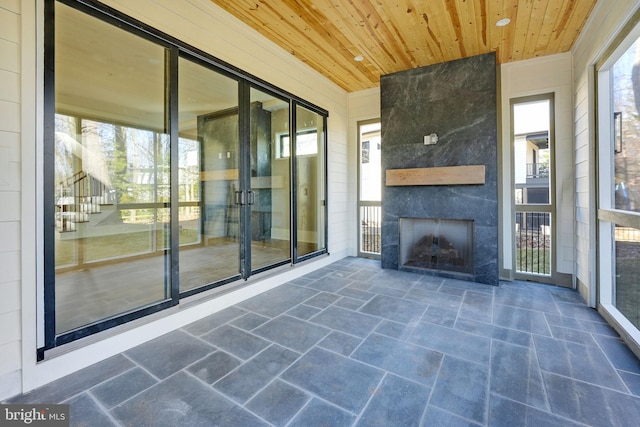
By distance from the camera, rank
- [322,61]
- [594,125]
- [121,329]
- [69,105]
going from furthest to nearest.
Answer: [322,61]
[594,125]
[69,105]
[121,329]

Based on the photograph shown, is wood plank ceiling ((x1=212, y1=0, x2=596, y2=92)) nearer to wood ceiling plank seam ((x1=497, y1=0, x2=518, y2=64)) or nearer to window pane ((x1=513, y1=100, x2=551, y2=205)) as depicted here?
wood ceiling plank seam ((x1=497, y1=0, x2=518, y2=64))

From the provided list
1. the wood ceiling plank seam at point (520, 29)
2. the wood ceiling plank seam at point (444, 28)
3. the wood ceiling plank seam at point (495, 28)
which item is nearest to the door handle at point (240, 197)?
the wood ceiling plank seam at point (444, 28)

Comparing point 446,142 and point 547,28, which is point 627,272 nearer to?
point 446,142

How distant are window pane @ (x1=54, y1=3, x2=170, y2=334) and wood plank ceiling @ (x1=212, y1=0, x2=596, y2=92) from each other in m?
1.13

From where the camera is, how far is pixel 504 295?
10.7ft

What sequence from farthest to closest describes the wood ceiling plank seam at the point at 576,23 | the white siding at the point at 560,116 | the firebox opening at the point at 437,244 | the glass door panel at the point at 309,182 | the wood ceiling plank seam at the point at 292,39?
the glass door panel at the point at 309,182 < the firebox opening at the point at 437,244 < the white siding at the point at 560,116 < the wood ceiling plank seam at the point at 292,39 < the wood ceiling plank seam at the point at 576,23

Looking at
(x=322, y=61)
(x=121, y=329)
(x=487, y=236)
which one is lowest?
(x=121, y=329)

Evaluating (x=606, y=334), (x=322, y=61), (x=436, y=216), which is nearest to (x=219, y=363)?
(x=606, y=334)

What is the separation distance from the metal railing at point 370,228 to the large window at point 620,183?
2.88 meters

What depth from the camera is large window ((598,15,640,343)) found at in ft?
7.25

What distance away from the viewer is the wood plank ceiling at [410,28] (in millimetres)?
2719

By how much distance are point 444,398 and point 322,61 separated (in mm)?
3998

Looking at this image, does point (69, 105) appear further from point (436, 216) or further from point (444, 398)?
point (436, 216)

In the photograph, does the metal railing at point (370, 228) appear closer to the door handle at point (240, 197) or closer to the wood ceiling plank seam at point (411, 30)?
the wood ceiling plank seam at point (411, 30)
